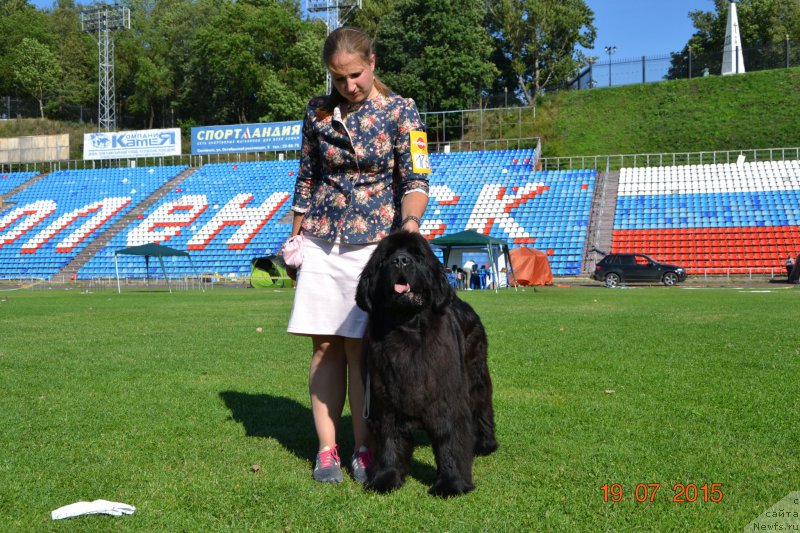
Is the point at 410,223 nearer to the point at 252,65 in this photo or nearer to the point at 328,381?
the point at 328,381

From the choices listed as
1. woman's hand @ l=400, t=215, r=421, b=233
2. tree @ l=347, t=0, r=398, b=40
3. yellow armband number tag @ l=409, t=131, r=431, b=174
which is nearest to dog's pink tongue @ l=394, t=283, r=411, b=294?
woman's hand @ l=400, t=215, r=421, b=233

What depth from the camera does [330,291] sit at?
425cm

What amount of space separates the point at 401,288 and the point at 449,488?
970 mm

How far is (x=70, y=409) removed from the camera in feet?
18.5

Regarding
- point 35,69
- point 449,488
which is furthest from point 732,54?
point 35,69

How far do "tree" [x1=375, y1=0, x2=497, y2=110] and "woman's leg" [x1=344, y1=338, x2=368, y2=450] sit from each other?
5155 centimetres

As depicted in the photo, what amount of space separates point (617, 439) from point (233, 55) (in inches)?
2581

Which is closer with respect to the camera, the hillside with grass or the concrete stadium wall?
the hillside with grass

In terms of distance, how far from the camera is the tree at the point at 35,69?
71938mm

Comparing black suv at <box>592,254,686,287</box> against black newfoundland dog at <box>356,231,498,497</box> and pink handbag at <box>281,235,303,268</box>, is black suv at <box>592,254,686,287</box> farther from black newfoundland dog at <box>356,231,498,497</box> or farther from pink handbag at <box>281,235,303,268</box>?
black newfoundland dog at <box>356,231,498,497</box>

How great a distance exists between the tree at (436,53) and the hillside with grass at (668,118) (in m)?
4.48

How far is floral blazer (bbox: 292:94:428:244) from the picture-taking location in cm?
418

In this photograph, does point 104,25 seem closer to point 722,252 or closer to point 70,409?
point 722,252

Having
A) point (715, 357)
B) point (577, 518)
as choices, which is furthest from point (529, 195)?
point (577, 518)
